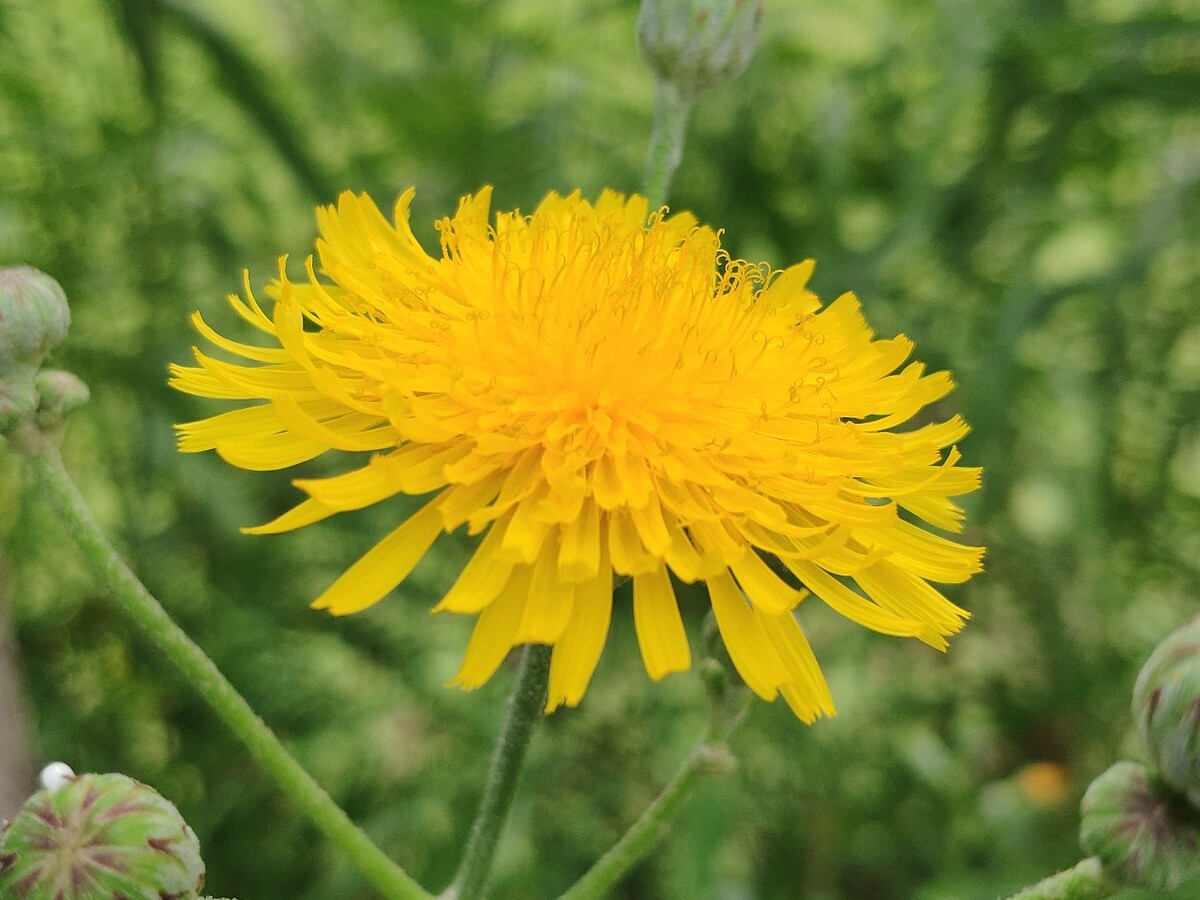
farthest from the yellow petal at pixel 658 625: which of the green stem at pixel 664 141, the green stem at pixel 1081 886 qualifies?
the green stem at pixel 664 141

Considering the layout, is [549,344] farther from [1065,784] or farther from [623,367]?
[1065,784]

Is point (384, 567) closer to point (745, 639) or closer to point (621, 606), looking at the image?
point (745, 639)

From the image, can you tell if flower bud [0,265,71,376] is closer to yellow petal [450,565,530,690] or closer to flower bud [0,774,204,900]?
flower bud [0,774,204,900]

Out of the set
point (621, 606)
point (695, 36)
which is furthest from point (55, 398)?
point (621, 606)

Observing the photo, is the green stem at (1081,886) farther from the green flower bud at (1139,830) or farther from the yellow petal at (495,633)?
the yellow petal at (495,633)

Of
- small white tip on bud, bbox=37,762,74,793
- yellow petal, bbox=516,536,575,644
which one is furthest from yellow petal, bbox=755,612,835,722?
Result: small white tip on bud, bbox=37,762,74,793
